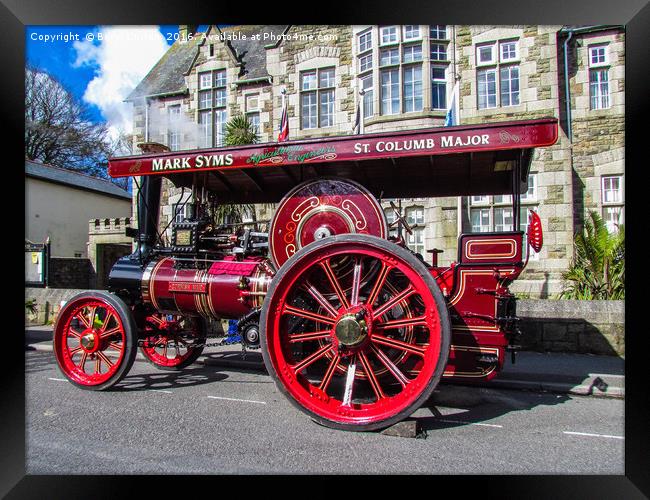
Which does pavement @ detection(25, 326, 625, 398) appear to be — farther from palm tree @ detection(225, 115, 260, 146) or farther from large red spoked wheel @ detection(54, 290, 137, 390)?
palm tree @ detection(225, 115, 260, 146)

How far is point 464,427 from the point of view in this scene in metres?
3.62

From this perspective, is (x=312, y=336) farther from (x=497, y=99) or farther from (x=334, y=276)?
(x=497, y=99)

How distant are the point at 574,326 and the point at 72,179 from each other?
17.1m

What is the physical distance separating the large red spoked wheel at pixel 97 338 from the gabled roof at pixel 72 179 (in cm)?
809

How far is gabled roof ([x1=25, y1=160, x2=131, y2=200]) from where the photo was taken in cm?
1382

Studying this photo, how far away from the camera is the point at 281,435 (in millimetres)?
3408

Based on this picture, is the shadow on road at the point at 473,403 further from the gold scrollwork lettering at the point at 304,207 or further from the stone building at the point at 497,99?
the stone building at the point at 497,99

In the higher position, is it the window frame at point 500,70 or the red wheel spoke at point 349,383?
the window frame at point 500,70

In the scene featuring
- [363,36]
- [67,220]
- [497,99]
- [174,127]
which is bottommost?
[67,220]

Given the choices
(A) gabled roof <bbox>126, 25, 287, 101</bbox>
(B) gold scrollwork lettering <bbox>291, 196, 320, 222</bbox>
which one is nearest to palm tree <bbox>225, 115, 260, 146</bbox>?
(A) gabled roof <bbox>126, 25, 287, 101</bbox>

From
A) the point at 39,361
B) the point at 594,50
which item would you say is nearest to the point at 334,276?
the point at 39,361

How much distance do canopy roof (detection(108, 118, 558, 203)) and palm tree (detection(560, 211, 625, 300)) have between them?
3514mm

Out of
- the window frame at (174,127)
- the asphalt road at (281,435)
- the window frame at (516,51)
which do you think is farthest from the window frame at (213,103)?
the asphalt road at (281,435)

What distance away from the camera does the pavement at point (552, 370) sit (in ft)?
16.0
